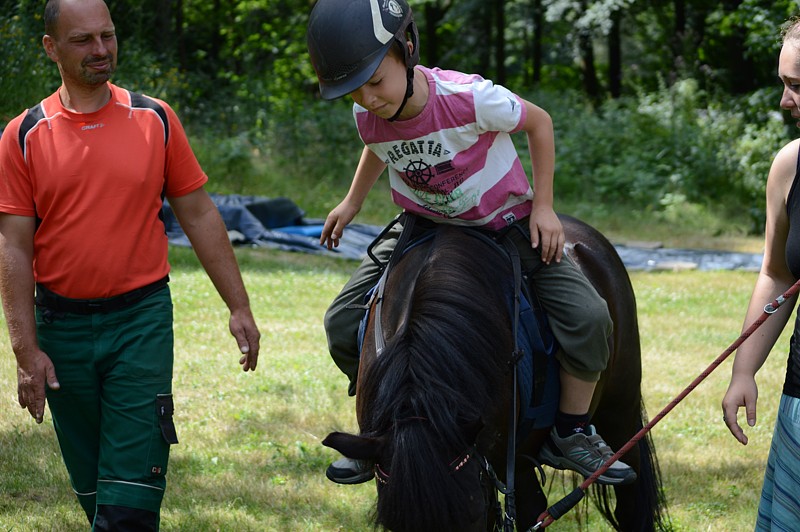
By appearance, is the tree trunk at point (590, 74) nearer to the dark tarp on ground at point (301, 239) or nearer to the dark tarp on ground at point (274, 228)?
the dark tarp on ground at point (301, 239)

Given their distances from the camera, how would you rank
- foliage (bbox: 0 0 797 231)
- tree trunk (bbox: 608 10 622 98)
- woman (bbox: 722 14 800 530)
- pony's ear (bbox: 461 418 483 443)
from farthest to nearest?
1. tree trunk (bbox: 608 10 622 98)
2. foliage (bbox: 0 0 797 231)
3. pony's ear (bbox: 461 418 483 443)
4. woman (bbox: 722 14 800 530)

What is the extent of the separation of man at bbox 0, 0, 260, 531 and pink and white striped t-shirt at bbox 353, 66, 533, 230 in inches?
32.8

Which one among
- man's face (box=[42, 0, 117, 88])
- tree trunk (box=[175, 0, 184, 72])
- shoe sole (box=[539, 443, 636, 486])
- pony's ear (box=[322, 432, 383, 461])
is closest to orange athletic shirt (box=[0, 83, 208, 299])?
man's face (box=[42, 0, 117, 88])

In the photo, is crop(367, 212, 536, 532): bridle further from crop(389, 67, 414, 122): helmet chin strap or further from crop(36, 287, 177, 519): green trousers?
crop(36, 287, 177, 519): green trousers

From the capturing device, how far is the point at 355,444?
2377mm

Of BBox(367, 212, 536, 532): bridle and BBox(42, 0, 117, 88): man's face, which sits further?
BBox(42, 0, 117, 88): man's face

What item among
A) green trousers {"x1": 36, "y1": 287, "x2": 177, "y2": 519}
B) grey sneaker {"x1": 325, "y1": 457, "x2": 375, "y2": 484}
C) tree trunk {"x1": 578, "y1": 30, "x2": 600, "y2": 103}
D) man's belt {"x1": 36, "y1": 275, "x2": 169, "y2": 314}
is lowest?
tree trunk {"x1": 578, "y1": 30, "x2": 600, "y2": 103}

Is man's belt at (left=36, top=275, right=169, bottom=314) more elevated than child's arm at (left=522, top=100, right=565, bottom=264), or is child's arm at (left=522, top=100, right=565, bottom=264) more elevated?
child's arm at (left=522, top=100, right=565, bottom=264)

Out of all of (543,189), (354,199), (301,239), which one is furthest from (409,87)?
(301,239)

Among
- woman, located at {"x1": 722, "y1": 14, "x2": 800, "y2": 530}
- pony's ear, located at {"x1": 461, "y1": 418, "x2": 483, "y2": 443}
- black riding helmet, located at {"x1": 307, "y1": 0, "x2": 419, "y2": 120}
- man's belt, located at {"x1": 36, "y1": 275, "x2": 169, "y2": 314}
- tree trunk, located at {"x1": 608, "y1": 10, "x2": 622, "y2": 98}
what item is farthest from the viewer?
tree trunk, located at {"x1": 608, "y1": 10, "x2": 622, "y2": 98}

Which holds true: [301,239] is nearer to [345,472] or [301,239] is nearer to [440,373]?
[345,472]

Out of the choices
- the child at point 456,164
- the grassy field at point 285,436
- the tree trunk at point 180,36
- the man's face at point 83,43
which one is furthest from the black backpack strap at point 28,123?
the tree trunk at point 180,36

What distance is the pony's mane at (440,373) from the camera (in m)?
2.31

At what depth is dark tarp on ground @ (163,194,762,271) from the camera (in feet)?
36.9
